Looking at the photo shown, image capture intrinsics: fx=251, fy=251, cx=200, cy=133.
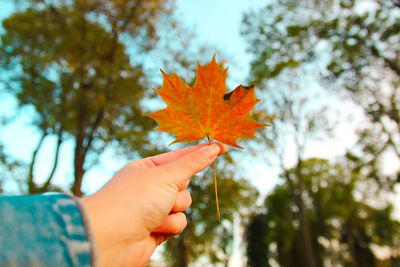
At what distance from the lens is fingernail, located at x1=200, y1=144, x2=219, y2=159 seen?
1346 millimetres

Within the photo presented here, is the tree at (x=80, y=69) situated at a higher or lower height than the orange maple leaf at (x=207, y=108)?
higher

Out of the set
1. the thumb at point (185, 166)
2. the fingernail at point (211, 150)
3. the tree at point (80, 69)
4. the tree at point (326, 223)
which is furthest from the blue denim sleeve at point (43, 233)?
the tree at point (326, 223)

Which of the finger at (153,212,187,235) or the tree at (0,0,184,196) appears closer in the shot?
the finger at (153,212,187,235)

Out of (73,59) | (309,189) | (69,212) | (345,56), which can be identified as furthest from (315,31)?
(309,189)

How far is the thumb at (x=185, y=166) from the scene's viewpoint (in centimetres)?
118

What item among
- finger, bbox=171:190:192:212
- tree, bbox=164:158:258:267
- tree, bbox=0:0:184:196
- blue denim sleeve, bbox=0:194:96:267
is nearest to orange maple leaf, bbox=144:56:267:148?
finger, bbox=171:190:192:212

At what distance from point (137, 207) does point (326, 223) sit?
34764mm

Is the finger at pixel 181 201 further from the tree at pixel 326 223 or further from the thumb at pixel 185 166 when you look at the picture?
the tree at pixel 326 223

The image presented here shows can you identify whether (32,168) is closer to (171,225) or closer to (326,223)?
(171,225)

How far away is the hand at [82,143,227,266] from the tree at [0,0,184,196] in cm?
1021

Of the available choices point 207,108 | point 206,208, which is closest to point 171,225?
point 207,108

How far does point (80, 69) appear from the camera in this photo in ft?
39.0

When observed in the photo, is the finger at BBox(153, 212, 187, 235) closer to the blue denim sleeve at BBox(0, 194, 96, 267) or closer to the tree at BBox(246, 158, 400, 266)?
the blue denim sleeve at BBox(0, 194, 96, 267)

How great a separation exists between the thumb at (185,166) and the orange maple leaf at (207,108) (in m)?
0.15
